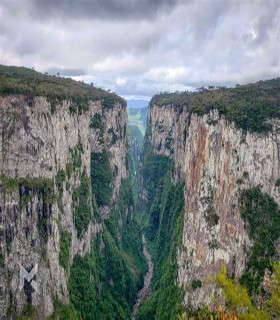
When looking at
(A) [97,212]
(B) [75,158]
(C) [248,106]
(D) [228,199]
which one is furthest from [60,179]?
(C) [248,106]

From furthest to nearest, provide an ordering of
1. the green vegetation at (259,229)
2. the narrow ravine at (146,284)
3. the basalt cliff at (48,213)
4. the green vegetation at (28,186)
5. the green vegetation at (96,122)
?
1. the green vegetation at (96,122)
2. the narrow ravine at (146,284)
3. the basalt cliff at (48,213)
4. the green vegetation at (259,229)
5. the green vegetation at (28,186)

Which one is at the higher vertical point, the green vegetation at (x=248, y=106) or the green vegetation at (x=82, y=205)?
the green vegetation at (x=248, y=106)

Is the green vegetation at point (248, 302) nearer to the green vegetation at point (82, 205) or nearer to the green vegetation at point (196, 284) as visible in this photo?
the green vegetation at point (196, 284)

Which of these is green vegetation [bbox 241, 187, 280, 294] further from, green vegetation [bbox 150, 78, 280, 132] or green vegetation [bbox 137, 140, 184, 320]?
green vegetation [bbox 137, 140, 184, 320]

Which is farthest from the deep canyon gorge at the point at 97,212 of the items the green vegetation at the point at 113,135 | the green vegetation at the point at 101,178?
the green vegetation at the point at 113,135

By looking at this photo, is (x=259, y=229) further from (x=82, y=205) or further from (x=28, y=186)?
(x=82, y=205)

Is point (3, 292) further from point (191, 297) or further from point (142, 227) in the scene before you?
point (142, 227)
